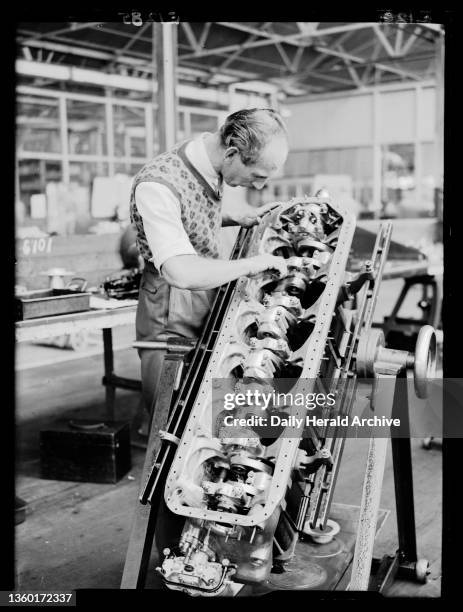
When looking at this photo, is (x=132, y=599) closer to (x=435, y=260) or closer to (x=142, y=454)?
(x=142, y=454)

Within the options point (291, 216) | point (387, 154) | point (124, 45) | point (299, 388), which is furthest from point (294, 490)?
point (387, 154)

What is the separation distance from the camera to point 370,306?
2340 mm

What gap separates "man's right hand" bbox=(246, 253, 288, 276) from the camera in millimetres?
2001

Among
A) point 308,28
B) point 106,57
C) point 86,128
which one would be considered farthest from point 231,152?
point 106,57

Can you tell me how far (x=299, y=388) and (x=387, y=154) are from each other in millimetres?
12546

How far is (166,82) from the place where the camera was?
5164 millimetres

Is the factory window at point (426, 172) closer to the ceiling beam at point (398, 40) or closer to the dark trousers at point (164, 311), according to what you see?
the ceiling beam at point (398, 40)

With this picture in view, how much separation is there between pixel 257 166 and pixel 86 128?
30.1 ft

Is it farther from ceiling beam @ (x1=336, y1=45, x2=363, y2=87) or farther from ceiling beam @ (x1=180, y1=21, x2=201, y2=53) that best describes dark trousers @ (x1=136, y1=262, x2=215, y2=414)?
ceiling beam @ (x1=336, y1=45, x2=363, y2=87)

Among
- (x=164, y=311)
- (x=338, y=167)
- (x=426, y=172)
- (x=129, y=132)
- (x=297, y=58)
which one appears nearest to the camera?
(x=164, y=311)

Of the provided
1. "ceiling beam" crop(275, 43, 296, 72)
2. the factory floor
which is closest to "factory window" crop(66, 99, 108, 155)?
"ceiling beam" crop(275, 43, 296, 72)

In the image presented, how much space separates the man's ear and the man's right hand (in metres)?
0.32

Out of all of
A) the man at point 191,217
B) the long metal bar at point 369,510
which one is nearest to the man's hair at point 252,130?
the man at point 191,217

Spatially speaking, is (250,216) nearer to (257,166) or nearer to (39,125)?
(257,166)
